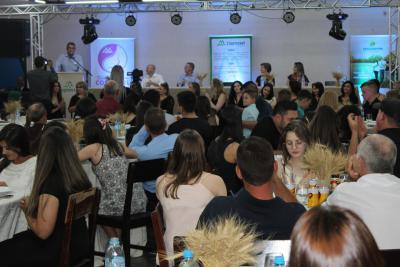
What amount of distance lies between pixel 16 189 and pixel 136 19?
47.0 ft

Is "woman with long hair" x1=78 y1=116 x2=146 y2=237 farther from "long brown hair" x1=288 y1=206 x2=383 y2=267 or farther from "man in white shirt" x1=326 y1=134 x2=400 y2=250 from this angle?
"long brown hair" x1=288 y1=206 x2=383 y2=267

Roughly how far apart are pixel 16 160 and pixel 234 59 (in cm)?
1359

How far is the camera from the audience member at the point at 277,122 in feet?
20.8

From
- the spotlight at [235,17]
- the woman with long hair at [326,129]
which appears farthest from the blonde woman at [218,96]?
the spotlight at [235,17]

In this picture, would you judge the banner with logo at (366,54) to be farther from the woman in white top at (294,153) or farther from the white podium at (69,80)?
the woman in white top at (294,153)

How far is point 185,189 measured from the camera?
392 cm

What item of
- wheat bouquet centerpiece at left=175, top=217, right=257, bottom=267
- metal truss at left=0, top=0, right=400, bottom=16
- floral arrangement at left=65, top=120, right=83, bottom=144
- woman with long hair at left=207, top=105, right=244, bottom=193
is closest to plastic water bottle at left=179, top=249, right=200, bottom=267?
wheat bouquet centerpiece at left=175, top=217, right=257, bottom=267

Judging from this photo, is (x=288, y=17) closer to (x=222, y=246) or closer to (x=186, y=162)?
(x=186, y=162)

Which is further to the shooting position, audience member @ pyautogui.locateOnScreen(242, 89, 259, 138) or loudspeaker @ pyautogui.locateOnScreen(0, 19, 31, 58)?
loudspeaker @ pyautogui.locateOnScreen(0, 19, 31, 58)

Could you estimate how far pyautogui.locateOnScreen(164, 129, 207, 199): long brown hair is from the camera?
3.94 metres

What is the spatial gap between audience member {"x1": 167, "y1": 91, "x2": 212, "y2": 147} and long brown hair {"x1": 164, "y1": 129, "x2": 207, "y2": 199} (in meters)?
2.63

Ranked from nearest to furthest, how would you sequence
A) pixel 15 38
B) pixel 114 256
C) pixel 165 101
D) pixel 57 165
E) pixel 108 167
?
1. pixel 114 256
2. pixel 57 165
3. pixel 108 167
4. pixel 165 101
5. pixel 15 38

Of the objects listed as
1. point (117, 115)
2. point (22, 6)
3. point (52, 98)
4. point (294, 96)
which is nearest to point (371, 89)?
point (294, 96)

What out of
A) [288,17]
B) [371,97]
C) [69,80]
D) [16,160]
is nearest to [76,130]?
[16,160]
